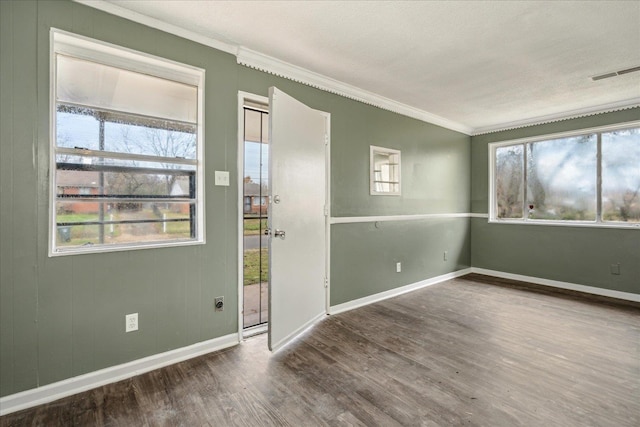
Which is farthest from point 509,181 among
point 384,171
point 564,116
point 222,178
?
point 222,178

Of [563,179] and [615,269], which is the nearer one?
[615,269]

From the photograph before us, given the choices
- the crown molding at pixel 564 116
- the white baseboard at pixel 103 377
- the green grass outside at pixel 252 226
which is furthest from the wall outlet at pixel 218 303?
the crown molding at pixel 564 116

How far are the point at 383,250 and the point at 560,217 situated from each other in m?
2.90

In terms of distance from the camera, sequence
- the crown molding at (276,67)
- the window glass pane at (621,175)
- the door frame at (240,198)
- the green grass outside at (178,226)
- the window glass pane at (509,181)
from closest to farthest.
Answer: the crown molding at (276,67)
the green grass outside at (178,226)
the door frame at (240,198)
the window glass pane at (621,175)
the window glass pane at (509,181)

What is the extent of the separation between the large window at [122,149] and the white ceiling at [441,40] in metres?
0.38

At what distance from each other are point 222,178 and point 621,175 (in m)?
5.02

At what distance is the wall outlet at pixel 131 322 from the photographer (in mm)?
2086

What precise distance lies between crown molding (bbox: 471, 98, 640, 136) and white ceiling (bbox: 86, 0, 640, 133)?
298mm

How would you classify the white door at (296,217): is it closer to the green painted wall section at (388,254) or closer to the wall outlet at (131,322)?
the green painted wall section at (388,254)

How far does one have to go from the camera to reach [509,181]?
197 inches

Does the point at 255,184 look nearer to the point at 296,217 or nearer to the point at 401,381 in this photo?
the point at 296,217

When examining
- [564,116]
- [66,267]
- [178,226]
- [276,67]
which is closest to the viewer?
[66,267]

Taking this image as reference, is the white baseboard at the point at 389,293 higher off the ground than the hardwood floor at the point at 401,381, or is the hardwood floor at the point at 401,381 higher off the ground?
the white baseboard at the point at 389,293

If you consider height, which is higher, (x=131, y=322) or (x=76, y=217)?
(x=76, y=217)
